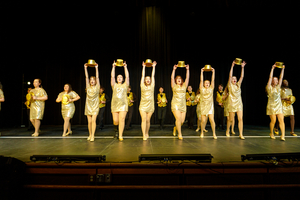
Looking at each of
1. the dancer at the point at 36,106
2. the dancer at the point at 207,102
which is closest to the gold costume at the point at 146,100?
the dancer at the point at 207,102

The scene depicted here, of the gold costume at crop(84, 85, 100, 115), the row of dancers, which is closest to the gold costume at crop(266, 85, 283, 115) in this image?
the row of dancers

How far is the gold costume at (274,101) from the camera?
13.6ft

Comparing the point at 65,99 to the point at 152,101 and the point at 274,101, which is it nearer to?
the point at 152,101

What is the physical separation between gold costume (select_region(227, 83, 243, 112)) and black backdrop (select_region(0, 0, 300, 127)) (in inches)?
149

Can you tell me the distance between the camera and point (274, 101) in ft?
13.8

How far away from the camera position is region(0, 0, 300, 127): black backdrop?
7.17 meters

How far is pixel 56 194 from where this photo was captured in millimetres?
2043

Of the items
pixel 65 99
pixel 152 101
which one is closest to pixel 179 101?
pixel 152 101

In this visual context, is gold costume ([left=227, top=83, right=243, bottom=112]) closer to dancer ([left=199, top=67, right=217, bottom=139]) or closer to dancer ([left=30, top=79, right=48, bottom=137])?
dancer ([left=199, top=67, right=217, bottom=139])

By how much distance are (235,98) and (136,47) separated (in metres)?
5.56

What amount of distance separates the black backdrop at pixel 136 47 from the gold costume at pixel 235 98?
12.4 feet

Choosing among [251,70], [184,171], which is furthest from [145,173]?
[251,70]

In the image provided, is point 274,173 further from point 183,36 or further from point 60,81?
point 60,81

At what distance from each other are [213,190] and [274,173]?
0.90 m
